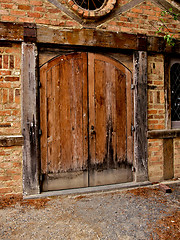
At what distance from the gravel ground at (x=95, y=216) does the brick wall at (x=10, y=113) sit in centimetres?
32

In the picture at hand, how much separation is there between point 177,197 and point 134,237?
1467 mm

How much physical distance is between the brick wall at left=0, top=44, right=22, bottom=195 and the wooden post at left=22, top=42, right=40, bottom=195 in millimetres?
100

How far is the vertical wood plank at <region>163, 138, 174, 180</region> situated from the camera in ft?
13.4

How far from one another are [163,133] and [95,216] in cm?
222

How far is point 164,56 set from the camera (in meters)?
4.12

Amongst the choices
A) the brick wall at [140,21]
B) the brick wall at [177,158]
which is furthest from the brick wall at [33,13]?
the brick wall at [177,158]

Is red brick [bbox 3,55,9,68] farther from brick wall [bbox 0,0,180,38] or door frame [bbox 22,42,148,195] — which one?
brick wall [bbox 0,0,180,38]

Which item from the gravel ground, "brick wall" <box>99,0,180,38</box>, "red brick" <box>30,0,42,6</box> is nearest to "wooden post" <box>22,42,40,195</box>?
the gravel ground

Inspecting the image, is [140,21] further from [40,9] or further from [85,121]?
[85,121]

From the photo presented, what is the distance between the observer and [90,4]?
147 inches

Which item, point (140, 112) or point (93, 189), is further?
point (140, 112)

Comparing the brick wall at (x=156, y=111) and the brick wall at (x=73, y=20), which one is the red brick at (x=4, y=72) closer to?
the brick wall at (x=73, y=20)

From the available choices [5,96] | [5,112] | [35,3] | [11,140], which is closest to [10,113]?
[5,112]

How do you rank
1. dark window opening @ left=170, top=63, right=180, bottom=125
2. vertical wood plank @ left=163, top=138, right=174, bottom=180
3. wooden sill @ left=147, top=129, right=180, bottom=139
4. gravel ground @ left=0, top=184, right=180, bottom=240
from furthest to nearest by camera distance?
dark window opening @ left=170, top=63, right=180, bottom=125, vertical wood plank @ left=163, top=138, right=174, bottom=180, wooden sill @ left=147, top=129, right=180, bottom=139, gravel ground @ left=0, top=184, right=180, bottom=240
